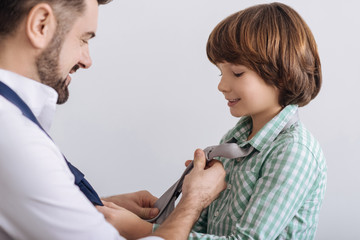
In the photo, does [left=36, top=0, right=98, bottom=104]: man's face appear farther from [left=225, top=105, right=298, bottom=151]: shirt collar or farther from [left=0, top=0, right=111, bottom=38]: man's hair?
[left=225, top=105, right=298, bottom=151]: shirt collar

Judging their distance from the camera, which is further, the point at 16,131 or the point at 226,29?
the point at 226,29

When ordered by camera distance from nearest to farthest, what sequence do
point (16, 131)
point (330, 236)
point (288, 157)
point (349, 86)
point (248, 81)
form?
point (16, 131)
point (288, 157)
point (248, 81)
point (349, 86)
point (330, 236)

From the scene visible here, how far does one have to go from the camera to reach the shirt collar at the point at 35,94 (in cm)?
138

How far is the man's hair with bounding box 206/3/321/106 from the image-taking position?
160 cm

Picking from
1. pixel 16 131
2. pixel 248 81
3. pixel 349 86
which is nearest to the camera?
pixel 16 131

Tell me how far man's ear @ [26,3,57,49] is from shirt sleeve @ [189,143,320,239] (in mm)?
722

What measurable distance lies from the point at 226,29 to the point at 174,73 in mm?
760

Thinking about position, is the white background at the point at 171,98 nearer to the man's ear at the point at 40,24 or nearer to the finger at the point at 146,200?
the finger at the point at 146,200

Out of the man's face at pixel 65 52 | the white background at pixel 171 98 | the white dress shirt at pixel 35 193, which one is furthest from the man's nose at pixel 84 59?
the white background at pixel 171 98

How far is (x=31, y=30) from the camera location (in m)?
1.37

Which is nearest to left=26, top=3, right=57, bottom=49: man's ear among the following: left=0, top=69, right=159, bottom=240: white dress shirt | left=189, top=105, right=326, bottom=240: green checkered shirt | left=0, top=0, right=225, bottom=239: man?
left=0, top=0, right=225, bottom=239: man

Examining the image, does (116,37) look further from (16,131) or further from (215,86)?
(16,131)

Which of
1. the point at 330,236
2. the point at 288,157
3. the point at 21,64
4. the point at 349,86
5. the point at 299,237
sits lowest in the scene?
the point at 330,236

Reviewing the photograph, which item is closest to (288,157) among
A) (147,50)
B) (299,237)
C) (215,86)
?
(299,237)
